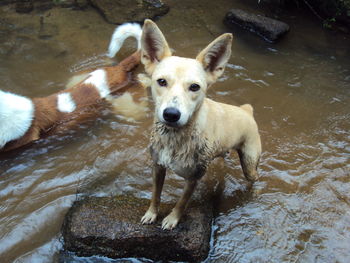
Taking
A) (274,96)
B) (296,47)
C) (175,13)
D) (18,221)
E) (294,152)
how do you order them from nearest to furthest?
(18,221), (294,152), (274,96), (296,47), (175,13)

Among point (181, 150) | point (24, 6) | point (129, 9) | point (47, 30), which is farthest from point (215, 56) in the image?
point (24, 6)

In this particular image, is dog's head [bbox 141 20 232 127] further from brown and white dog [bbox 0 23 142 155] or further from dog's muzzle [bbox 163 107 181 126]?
brown and white dog [bbox 0 23 142 155]

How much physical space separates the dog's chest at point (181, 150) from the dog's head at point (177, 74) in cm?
21

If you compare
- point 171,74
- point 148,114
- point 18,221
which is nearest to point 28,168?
point 18,221

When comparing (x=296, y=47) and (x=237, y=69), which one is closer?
(x=237, y=69)

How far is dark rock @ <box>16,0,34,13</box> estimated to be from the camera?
22.8 ft

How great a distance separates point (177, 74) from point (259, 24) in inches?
206

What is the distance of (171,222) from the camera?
3029 millimetres

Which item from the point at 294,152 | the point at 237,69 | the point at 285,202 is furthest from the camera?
the point at 237,69

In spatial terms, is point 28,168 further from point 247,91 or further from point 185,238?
point 247,91

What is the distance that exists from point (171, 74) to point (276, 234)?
7.12 ft

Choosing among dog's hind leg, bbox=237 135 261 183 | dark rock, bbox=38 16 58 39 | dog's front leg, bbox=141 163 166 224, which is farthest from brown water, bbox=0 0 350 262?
dog's front leg, bbox=141 163 166 224

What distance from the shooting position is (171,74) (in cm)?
239

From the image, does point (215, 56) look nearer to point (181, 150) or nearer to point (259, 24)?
point (181, 150)
